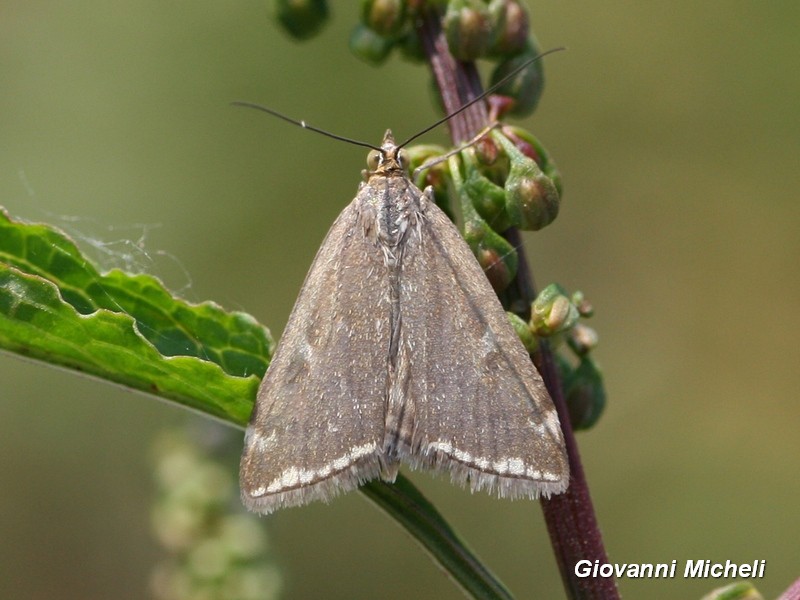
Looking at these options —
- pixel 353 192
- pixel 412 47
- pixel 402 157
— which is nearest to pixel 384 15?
pixel 412 47

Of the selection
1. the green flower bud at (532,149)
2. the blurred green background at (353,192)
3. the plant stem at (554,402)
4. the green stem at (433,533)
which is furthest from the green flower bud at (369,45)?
the blurred green background at (353,192)

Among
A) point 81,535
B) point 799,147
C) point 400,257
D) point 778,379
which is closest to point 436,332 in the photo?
point 400,257

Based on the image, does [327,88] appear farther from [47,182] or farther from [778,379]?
[778,379]

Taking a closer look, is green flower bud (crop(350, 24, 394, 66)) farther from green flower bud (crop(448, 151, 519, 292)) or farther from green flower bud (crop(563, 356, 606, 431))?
green flower bud (crop(563, 356, 606, 431))

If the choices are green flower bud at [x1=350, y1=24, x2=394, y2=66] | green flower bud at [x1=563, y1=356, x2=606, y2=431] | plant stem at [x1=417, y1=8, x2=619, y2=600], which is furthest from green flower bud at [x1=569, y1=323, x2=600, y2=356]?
green flower bud at [x1=350, y1=24, x2=394, y2=66]

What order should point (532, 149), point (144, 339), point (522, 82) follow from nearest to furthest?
1. point (144, 339)
2. point (532, 149)
3. point (522, 82)

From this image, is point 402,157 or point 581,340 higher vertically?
point 402,157

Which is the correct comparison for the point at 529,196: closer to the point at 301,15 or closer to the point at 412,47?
the point at 412,47

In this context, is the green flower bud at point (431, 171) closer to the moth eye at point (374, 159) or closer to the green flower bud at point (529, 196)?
the green flower bud at point (529, 196)
